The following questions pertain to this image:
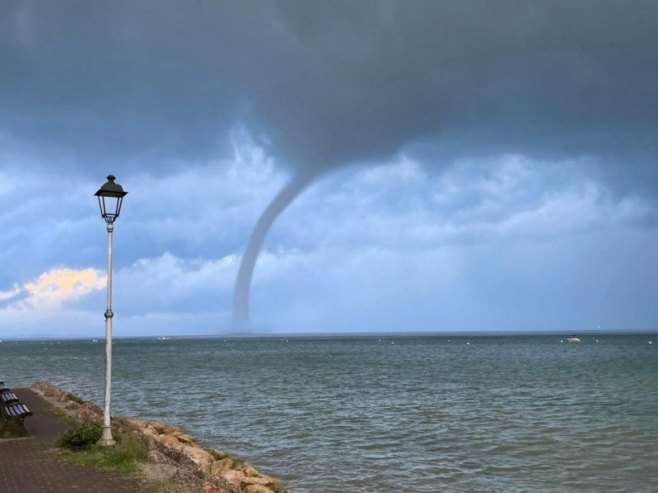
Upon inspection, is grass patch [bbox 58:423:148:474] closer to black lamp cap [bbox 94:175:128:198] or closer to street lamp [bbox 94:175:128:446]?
street lamp [bbox 94:175:128:446]

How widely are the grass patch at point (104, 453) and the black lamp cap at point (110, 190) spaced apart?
607 cm

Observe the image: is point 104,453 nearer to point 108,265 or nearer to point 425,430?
point 108,265

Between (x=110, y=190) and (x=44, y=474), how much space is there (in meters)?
6.71

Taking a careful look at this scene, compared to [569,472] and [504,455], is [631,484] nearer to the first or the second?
[569,472]

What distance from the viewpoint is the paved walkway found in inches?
468

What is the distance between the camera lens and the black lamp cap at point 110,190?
596 inches

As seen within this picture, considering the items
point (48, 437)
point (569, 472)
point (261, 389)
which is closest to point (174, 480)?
point (48, 437)

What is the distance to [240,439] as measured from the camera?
25625 mm

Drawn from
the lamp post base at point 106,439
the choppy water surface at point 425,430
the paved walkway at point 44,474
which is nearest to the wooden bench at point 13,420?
the paved walkway at point 44,474

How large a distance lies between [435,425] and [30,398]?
19.4 meters

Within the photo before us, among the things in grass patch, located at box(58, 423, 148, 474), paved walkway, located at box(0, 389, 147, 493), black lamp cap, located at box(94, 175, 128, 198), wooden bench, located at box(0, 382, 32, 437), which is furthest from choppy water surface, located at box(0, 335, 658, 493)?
black lamp cap, located at box(94, 175, 128, 198)

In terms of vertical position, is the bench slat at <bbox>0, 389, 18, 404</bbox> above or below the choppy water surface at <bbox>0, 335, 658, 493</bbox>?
above

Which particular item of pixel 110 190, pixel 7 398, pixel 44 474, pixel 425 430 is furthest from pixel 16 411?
pixel 425 430

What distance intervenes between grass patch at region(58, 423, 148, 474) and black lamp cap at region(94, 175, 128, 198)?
607cm
